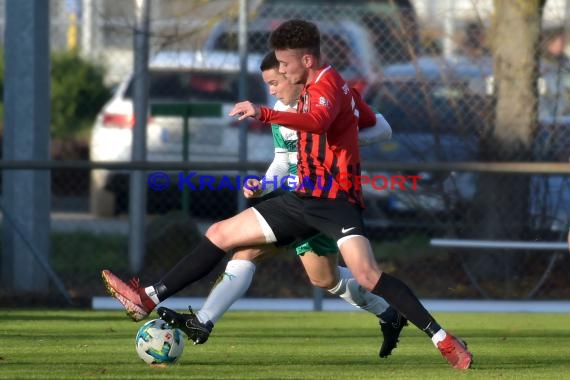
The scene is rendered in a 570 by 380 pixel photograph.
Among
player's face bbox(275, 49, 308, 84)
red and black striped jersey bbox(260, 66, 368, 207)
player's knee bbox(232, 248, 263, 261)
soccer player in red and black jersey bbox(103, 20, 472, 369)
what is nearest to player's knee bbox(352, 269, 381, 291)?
soccer player in red and black jersey bbox(103, 20, 472, 369)

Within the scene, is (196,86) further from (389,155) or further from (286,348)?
(286,348)

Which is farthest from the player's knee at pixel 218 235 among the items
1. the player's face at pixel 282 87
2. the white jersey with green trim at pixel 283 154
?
the player's face at pixel 282 87

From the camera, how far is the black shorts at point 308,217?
21.9ft

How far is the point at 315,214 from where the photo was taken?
6.72 m

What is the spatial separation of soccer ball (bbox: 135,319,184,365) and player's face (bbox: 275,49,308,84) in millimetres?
1376

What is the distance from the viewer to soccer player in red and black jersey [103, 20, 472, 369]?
21.6 ft

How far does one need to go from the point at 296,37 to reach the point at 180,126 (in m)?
6.26

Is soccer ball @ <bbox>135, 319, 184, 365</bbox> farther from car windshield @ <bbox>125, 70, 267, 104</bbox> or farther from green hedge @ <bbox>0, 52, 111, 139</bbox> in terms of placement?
green hedge @ <bbox>0, 52, 111, 139</bbox>

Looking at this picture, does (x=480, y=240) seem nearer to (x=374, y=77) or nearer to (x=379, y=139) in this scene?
(x=374, y=77)

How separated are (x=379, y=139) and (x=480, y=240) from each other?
4857mm

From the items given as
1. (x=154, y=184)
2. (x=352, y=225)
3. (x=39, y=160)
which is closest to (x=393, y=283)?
(x=352, y=225)

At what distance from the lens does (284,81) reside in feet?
23.3

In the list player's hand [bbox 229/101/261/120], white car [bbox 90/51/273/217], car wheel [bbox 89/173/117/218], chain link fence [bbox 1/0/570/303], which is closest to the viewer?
player's hand [bbox 229/101/261/120]

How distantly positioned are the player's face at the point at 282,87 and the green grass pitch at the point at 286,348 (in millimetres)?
1374
